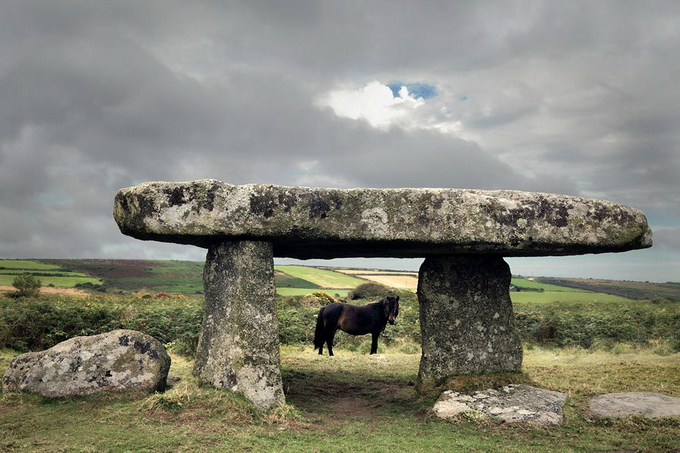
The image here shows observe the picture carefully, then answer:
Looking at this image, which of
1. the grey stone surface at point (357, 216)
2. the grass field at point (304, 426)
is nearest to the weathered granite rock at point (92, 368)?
the grass field at point (304, 426)

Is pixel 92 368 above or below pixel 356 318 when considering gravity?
below

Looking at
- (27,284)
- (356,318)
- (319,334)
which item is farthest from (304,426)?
(27,284)

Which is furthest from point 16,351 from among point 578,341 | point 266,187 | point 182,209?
point 578,341

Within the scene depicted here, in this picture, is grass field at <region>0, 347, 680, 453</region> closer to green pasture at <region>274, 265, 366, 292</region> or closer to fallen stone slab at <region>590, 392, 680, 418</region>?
fallen stone slab at <region>590, 392, 680, 418</region>

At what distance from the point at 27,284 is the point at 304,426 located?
2080 cm

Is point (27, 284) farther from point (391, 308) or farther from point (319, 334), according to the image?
point (391, 308)

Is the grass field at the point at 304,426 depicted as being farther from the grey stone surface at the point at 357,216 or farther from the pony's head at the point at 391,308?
the pony's head at the point at 391,308

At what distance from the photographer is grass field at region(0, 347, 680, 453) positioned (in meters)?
6.69

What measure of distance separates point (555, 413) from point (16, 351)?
43.7 ft

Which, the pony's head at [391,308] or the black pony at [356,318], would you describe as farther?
the black pony at [356,318]

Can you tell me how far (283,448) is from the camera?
6.56 metres

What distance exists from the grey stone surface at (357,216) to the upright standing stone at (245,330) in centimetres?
40

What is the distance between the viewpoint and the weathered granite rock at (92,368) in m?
8.38

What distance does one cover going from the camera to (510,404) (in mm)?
8375
